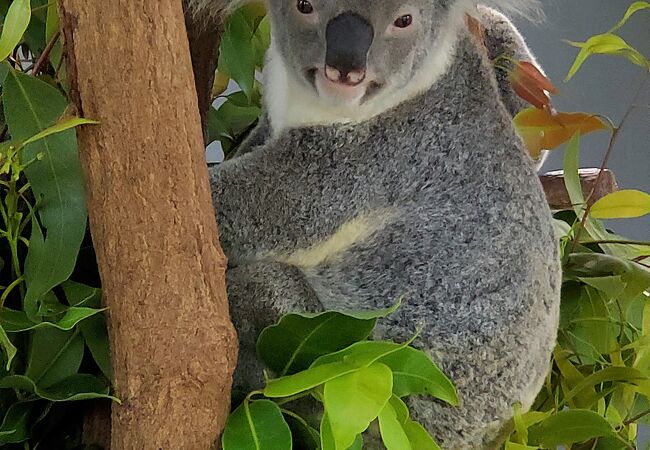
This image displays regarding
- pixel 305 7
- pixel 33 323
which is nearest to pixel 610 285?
pixel 305 7

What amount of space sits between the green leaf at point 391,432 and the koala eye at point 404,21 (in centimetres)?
63

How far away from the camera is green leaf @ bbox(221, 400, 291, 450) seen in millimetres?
924

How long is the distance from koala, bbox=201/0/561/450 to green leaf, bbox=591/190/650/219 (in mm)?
111

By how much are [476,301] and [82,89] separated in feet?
2.22

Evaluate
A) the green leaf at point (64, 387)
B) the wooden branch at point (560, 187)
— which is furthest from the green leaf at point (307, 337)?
the wooden branch at point (560, 187)

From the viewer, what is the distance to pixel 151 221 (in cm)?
89

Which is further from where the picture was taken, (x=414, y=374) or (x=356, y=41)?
(x=356, y=41)

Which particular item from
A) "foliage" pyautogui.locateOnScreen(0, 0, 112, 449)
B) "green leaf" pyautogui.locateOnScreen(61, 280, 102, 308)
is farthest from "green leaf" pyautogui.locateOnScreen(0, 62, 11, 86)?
"green leaf" pyautogui.locateOnScreen(61, 280, 102, 308)

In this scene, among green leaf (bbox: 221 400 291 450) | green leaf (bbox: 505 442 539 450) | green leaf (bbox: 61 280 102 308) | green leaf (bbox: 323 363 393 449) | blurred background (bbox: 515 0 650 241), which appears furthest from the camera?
blurred background (bbox: 515 0 650 241)

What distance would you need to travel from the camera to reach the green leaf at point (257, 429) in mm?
924

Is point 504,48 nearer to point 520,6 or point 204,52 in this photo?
point 520,6

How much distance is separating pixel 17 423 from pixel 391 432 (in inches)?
19.1

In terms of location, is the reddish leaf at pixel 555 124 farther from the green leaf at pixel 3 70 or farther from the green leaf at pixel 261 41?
the green leaf at pixel 3 70

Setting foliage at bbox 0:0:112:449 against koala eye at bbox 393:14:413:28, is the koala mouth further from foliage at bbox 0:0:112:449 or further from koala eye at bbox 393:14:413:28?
foliage at bbox 0:0:112:449
